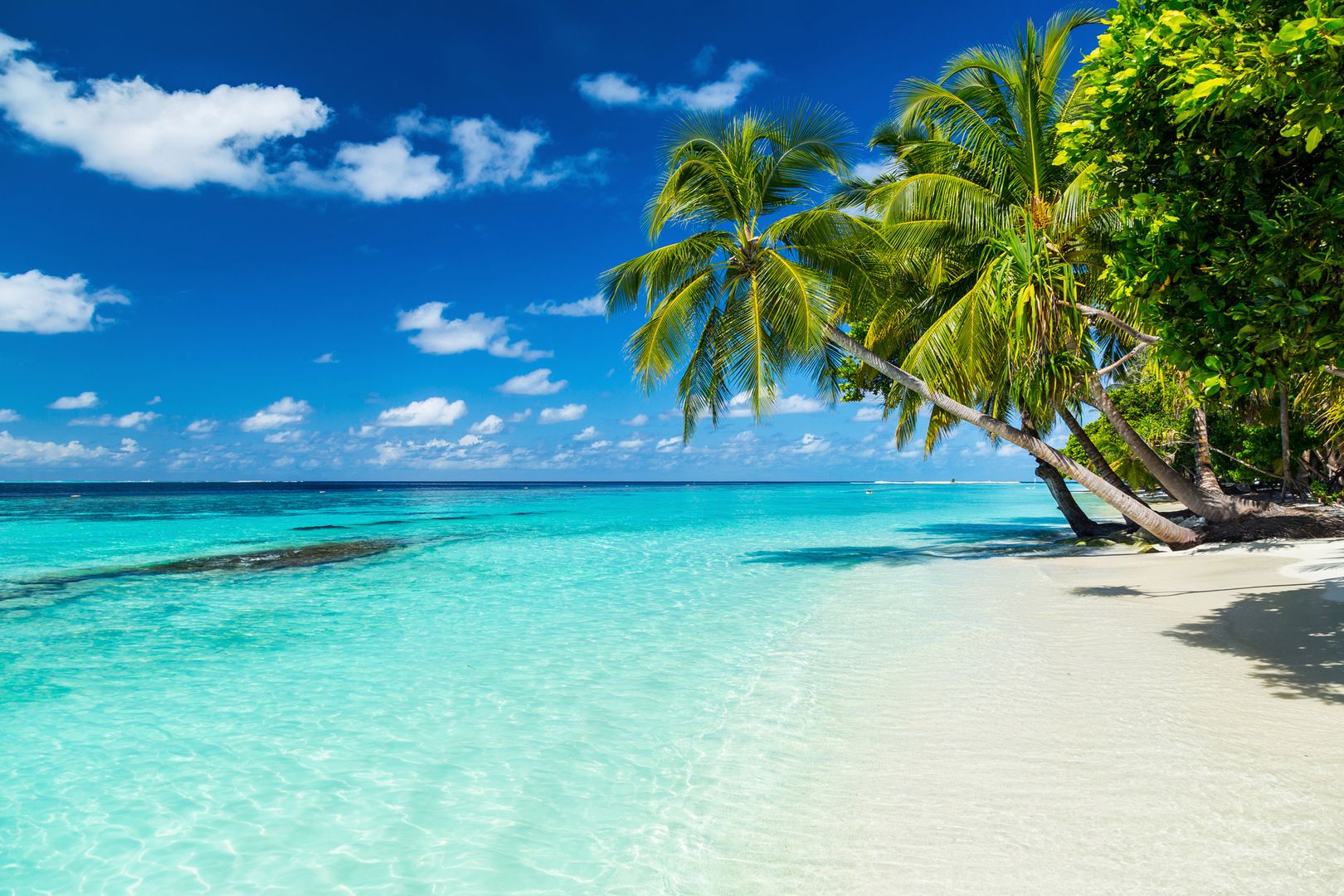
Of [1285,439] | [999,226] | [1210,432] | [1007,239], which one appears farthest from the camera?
[1210,432]

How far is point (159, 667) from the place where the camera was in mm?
5969

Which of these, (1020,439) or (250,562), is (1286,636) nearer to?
(1020,439)

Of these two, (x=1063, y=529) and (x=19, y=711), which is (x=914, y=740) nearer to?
(x=19, y=711)

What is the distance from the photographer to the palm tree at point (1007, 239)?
8219mm

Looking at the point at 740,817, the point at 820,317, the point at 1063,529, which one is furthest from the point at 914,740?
the point at 1063,529

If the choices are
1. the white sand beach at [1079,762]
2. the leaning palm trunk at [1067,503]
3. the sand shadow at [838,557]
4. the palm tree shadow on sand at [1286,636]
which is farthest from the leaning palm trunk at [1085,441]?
the white sand beach at [1079,762]

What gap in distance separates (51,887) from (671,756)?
2.67 meters

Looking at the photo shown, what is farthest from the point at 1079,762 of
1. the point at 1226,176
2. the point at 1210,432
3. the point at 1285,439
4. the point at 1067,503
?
the point at 1210,432

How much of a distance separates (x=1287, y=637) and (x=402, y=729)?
6.50 m

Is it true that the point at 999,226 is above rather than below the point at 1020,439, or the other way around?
above

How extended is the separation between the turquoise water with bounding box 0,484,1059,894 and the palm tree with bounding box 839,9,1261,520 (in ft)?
10.2

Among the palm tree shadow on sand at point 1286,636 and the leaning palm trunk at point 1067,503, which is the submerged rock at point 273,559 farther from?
the leaning palm trunk at point 1067,503

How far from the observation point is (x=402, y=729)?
14.3 ft

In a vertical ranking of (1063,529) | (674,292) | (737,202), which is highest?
(737,202)
